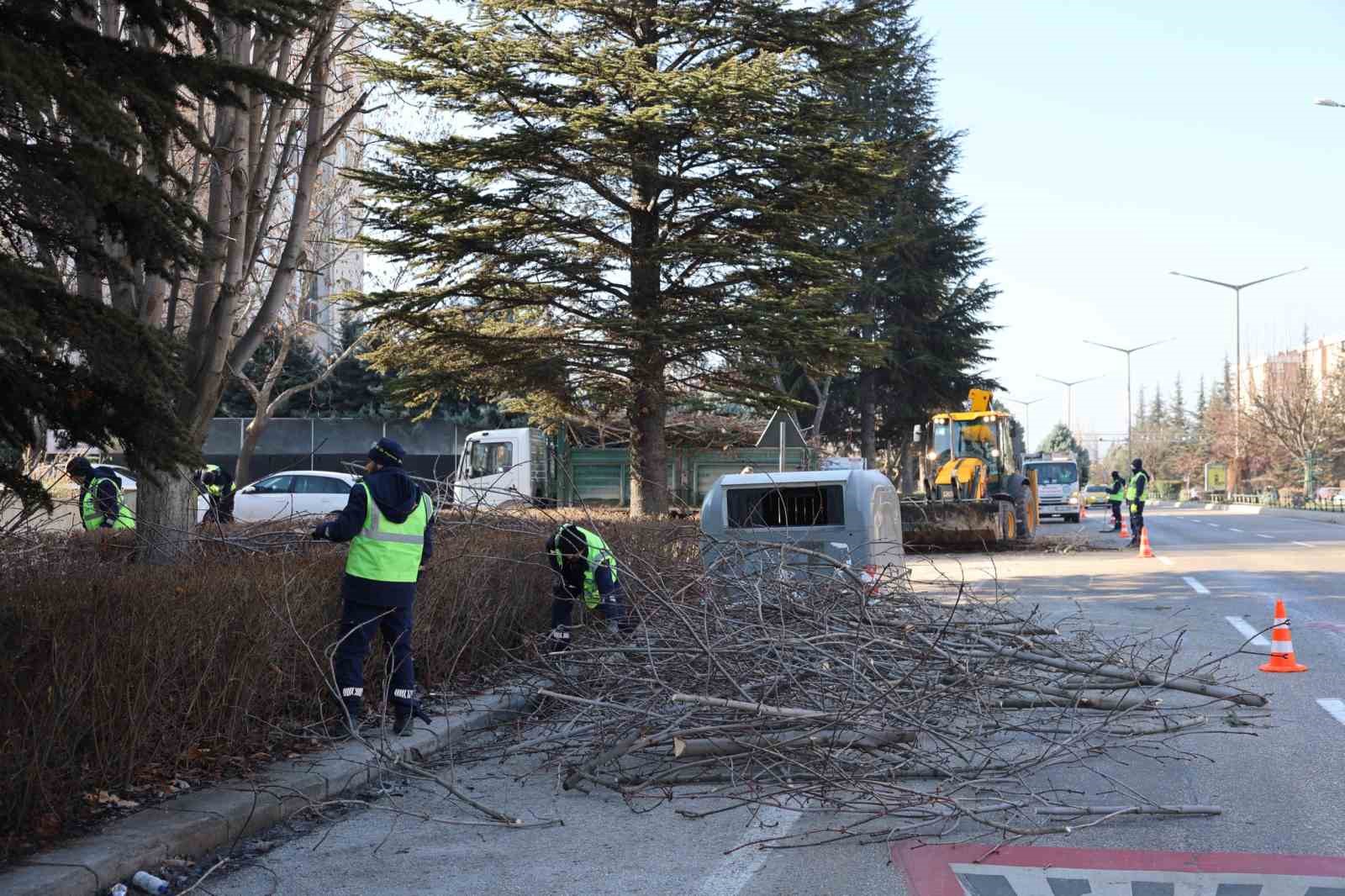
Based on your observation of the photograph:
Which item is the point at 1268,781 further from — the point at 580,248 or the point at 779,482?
the point at 580,248

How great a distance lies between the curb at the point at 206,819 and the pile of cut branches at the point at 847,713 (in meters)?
0.76

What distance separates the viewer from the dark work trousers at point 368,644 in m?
7.48

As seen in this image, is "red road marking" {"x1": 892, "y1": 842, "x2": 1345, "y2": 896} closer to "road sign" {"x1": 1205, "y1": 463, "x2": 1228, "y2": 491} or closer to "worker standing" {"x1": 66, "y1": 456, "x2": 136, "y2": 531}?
"worker standing" {"x1": 66, "y1": 456, "x2": 136, "y2": 531}

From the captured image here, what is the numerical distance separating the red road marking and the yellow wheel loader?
17.6 metres

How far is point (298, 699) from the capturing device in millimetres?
7539

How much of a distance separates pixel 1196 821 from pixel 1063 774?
1.00 meters

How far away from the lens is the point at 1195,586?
17.5 meters

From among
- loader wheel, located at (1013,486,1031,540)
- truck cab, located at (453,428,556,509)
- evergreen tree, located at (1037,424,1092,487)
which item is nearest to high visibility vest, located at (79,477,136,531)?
truck cab, located at (453,428,556,509)

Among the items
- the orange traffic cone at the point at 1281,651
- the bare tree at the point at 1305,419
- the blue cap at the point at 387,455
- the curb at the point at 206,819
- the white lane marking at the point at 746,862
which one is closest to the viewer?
the curb at the point at 206,819

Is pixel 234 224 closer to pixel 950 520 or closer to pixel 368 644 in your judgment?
pixel 368 644

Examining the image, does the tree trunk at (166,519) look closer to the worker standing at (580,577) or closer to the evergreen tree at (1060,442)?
the worker standing at (580,577)

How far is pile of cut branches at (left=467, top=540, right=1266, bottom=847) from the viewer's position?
20.3 feet

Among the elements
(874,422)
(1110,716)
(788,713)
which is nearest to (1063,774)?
(1110,716)

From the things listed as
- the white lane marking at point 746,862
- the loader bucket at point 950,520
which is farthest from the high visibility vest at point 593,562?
the loader bucket at point 950,520
